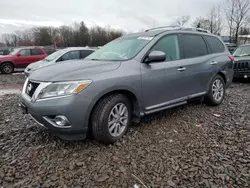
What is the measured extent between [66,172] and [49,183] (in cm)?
21

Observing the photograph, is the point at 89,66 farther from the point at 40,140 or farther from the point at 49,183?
the point at 49,183

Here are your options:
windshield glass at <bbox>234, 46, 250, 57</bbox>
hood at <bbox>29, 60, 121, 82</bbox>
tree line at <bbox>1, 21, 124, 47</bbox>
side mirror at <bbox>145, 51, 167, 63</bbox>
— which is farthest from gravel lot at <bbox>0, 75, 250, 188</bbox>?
tree line at <bbox>1, 21, 124, 47</bbox>

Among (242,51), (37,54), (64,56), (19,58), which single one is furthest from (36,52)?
(242,51)

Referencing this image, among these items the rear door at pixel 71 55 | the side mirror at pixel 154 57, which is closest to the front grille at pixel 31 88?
the side mirror at pixel 154 57

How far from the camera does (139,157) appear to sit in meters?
2.36

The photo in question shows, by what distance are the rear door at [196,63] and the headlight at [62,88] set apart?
202cm

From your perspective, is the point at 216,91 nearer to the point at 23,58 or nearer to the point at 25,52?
the point at 23,58

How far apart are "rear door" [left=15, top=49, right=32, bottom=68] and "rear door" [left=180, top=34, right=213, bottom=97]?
10.2 meters

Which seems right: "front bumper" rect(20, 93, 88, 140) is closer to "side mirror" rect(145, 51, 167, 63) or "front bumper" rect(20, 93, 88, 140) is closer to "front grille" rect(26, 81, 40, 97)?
"front grille" rect(26, 81, 40, 97)

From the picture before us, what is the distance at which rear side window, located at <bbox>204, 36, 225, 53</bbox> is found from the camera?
13.6 feet

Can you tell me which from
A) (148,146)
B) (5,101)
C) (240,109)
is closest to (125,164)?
(148,146)

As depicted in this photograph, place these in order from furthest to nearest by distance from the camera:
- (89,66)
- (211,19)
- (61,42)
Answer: (61,42) < (211,19) < (89,66)

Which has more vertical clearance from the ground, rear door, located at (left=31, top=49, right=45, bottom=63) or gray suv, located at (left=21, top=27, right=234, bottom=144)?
rear door, located at (left=31, top=49, right=45, bottom=63)

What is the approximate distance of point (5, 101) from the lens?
4.86 meters
